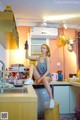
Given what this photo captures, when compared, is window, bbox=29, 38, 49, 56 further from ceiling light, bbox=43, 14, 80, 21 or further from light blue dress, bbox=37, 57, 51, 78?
light blue dress, bbox=37, 57, 51, 78

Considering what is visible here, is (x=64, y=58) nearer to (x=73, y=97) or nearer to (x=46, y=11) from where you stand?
(x=46, y=11)

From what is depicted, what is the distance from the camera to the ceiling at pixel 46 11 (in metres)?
3.91

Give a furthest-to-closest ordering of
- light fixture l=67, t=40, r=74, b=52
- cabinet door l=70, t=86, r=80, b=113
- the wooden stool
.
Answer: light fixture l=67, t=40, r=74, b=52 < cabinet door l=70, t=86, r=80, b=113 < the wooden stool

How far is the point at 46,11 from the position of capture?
14.8 ft

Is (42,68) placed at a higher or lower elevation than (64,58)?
lower

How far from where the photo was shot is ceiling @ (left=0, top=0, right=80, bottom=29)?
154 inches

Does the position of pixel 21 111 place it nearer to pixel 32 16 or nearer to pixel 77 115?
pixel 77 115

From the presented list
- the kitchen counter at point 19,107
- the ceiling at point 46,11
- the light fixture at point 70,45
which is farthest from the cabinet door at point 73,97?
the kitchen counter at point 19,107

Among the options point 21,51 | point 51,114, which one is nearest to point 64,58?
point 21,51

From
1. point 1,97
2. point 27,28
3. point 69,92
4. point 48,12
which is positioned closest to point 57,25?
point 27,28

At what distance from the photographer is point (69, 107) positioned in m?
3.88

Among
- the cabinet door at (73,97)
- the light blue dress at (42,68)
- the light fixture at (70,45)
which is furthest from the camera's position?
the light fixture at (70,45)

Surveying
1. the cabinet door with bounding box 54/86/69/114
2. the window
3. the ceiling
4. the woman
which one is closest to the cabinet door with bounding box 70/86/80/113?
the cabinet door with bounding box 54/86/69/114

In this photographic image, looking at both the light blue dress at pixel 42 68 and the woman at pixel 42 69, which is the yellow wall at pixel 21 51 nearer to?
the woman at pixel 42 69
